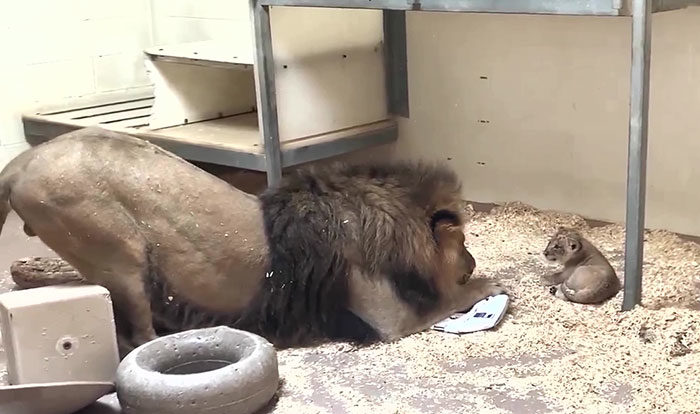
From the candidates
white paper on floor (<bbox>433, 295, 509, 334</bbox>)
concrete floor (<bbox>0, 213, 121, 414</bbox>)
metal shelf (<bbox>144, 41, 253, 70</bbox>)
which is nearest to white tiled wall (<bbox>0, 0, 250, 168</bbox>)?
metal shelf (<bbox>144, 41, 253, 70</bbox>)

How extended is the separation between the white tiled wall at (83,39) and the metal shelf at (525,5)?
6.34ft

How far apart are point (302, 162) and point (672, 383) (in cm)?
212

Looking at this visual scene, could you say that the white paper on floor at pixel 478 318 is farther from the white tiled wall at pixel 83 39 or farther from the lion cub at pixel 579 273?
the white tiled wall at pixel 83 39

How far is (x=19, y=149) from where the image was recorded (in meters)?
5.24

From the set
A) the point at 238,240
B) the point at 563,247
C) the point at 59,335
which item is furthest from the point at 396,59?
the point at 59,335

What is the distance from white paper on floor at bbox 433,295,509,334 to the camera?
9.89 ft

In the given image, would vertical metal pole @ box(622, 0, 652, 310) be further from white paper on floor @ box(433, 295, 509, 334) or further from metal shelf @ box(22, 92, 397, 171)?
metal shelf @ box(22, 92, 397, 171)

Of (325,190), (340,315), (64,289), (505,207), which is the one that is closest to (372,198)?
(325,190)

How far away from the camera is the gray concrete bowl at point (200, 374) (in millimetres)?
2385

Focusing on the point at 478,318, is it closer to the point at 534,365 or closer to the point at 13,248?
the point at 534,365

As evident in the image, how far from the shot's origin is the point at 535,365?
275cm

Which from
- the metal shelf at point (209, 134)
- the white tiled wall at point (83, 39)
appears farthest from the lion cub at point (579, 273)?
the white tiled wall at point (83, 39)

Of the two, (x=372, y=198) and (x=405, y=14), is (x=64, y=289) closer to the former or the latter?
(x=372, y=198)

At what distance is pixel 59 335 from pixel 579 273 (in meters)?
1.66
